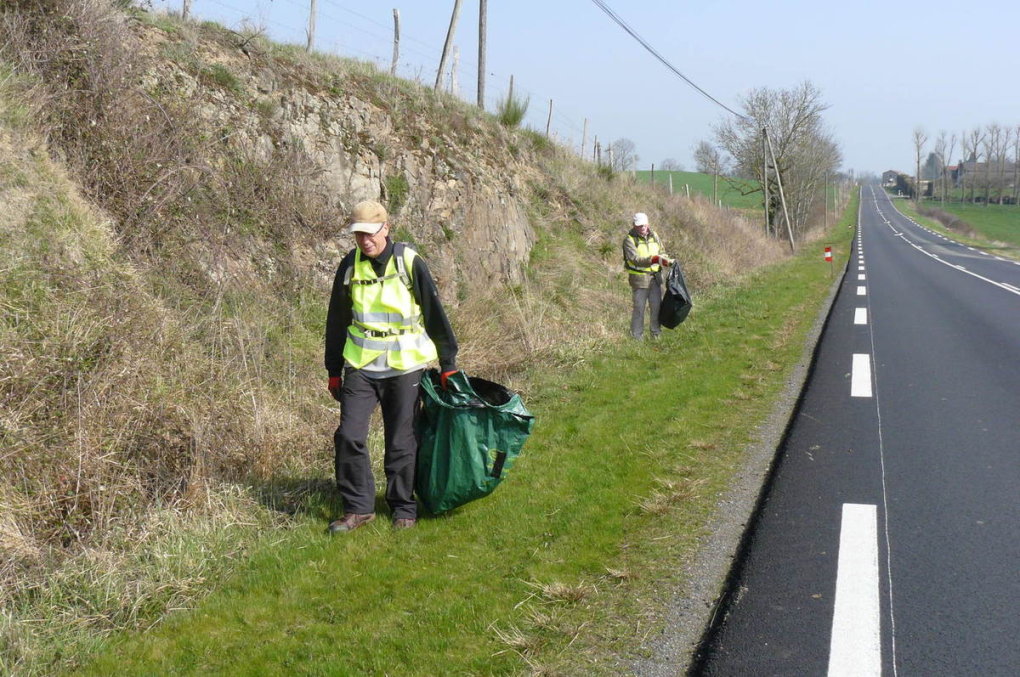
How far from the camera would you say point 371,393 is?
4832mm

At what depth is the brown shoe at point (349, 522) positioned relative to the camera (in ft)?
15.6

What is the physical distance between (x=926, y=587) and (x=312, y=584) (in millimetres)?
3063

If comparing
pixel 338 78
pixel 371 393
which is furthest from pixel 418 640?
pixel 338 78

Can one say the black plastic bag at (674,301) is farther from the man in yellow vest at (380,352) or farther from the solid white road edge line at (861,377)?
the man in yellow vest at (380,352)

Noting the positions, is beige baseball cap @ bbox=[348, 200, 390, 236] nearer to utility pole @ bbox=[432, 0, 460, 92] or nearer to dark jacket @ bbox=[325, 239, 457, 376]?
dark jacket @ bbox=[325, 239, 457, 376]

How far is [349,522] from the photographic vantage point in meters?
4.79

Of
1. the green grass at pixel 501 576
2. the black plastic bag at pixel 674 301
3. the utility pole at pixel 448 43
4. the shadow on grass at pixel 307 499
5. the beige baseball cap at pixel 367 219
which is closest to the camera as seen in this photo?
the green grass at pixel 501 576

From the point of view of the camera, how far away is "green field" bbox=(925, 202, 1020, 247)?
64.3m

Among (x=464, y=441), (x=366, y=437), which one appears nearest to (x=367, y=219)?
(x=366, y=437)

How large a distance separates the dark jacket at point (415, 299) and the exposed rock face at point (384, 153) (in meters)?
4.57

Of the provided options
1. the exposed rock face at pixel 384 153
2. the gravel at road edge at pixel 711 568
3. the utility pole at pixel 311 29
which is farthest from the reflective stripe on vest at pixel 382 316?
the utility pole at pixel 311 29

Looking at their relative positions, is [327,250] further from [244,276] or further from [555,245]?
[555,245]

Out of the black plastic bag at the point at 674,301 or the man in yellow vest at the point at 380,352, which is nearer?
the man in yellow vest at the point at 380,352

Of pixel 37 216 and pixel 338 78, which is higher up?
pixel 338 78
